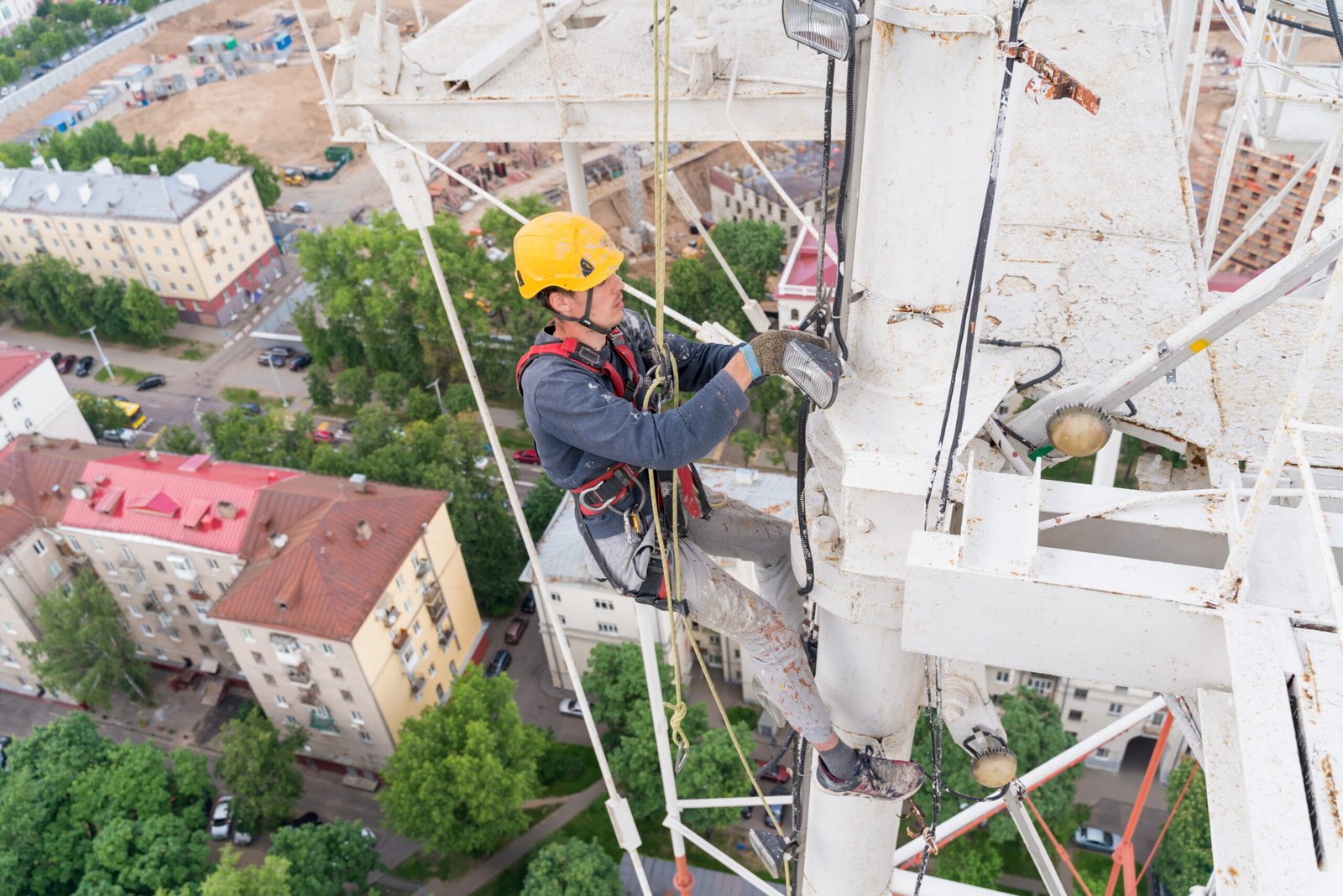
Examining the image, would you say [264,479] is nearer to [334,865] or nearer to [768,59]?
[334,865]

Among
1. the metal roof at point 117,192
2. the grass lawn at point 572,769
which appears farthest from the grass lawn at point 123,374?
the grass lawn at point 572,769

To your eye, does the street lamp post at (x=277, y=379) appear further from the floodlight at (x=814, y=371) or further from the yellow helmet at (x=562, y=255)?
the floodlight at (x=814, y=371)

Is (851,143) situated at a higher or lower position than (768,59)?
higher

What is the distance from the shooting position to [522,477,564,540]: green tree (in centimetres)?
3331

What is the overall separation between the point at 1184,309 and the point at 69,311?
55.0 meters

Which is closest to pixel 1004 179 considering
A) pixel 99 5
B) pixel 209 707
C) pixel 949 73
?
pixel 949 73

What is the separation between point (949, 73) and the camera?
414 centimetres

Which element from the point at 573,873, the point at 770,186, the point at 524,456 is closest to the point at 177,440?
the point at 524,456

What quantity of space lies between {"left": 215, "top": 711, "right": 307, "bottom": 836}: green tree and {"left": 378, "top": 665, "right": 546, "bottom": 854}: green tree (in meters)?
3.11

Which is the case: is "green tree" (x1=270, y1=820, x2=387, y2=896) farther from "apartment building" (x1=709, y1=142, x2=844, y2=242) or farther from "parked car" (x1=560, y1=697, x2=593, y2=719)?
"apartment building" (x1=709, y1=142, x2=844, y2=242)

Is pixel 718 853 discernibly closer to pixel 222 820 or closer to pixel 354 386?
pixel 222 820

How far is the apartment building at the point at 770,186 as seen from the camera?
154ft

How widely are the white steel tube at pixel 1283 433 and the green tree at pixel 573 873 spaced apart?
2186cm

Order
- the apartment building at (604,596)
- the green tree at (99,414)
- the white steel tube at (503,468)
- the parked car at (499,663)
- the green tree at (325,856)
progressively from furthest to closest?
the green tree at (99,414), the parked car at (499,663), the apartment building at (604,596), the green tree at (325,856), the white steel tube at (503,468)
